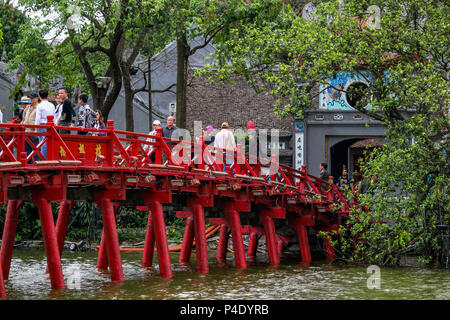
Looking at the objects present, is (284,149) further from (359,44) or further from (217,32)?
(359,44)

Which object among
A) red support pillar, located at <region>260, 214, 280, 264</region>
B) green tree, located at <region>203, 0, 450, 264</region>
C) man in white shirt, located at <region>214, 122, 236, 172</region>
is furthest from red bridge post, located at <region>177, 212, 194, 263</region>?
green tree, located at <region>203, 0, 450, 264</region>

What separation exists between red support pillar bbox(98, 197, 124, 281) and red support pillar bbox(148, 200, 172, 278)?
1467mm

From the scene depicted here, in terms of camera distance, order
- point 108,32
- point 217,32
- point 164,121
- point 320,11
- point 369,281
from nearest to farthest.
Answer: point 369,281 < point 320,11 < point 108,32 < point 217,32 < point 164,121

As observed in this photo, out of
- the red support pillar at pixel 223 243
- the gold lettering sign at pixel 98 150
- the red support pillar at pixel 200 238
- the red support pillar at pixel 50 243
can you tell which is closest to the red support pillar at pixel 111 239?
the gold lettering sign at pixel 98 150

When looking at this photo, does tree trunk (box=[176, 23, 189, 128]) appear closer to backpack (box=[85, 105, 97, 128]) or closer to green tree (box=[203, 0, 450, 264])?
green tree (box=[203, 0, 450, 264])

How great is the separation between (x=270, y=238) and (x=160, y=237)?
20.1ft

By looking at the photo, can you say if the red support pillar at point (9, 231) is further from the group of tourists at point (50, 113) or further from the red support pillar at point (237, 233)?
the red support pillar at point (237, 233)

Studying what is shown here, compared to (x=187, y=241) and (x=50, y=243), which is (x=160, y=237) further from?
(x=187, y=241)

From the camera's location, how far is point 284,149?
41125 mm

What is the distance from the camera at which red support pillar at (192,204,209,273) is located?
24.8 metres

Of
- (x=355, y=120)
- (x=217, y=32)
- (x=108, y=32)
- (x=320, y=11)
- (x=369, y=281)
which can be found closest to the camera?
(x=369, y=281)

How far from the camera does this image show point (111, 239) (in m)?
21.6
